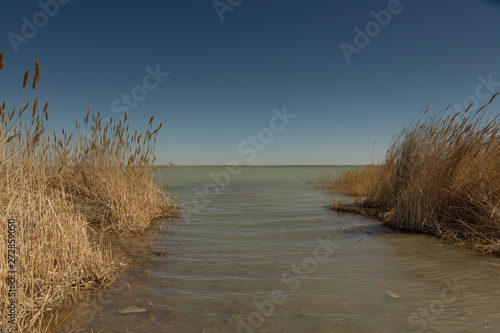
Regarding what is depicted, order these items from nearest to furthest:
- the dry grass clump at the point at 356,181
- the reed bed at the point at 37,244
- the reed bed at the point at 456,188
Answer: the reed bed at the point at 37,244, the reed bed at the point at 456,188, the dry grass clump at the point at 356,181

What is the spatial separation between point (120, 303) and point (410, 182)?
219 inches

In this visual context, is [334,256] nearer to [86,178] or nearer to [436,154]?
[436,154]

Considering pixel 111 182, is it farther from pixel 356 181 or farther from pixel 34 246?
pixel 356 181

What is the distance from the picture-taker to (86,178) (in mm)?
6527

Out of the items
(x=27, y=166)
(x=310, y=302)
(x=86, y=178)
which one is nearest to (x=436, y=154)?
(x=310, y=302)

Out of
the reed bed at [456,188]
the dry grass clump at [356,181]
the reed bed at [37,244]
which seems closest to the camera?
the reed bed at [37,244]
